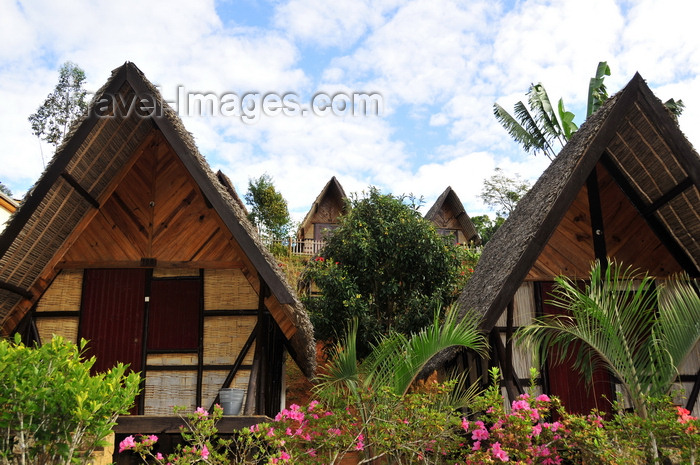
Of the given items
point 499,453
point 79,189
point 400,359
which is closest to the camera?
point 499,453

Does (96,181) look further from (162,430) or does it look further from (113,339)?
(162,430)

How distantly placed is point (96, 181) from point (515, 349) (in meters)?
5.46

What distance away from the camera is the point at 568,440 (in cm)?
482

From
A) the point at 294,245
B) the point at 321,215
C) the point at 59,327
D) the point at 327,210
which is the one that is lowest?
the point at 59,327

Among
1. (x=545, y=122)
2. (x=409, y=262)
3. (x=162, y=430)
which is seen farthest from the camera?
(x=545, y=122)

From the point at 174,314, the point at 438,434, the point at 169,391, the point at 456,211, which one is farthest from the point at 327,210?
the point at 438,434

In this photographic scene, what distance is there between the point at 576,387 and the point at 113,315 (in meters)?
5.86

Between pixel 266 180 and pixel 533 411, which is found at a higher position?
pixel 266 180

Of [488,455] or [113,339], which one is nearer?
[488,455]

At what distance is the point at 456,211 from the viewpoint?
24.5 m

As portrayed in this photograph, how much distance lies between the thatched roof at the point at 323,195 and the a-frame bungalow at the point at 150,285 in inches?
616

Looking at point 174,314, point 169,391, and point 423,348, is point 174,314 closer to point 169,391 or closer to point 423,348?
point 169,391

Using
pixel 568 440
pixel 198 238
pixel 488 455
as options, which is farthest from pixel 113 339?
pixel 568 440

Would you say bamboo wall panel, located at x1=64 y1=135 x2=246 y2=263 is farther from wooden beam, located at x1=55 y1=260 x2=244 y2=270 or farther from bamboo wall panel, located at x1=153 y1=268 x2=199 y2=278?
bamboo wall panel, located at x1=153 y1=268 x2=199 y2=278
